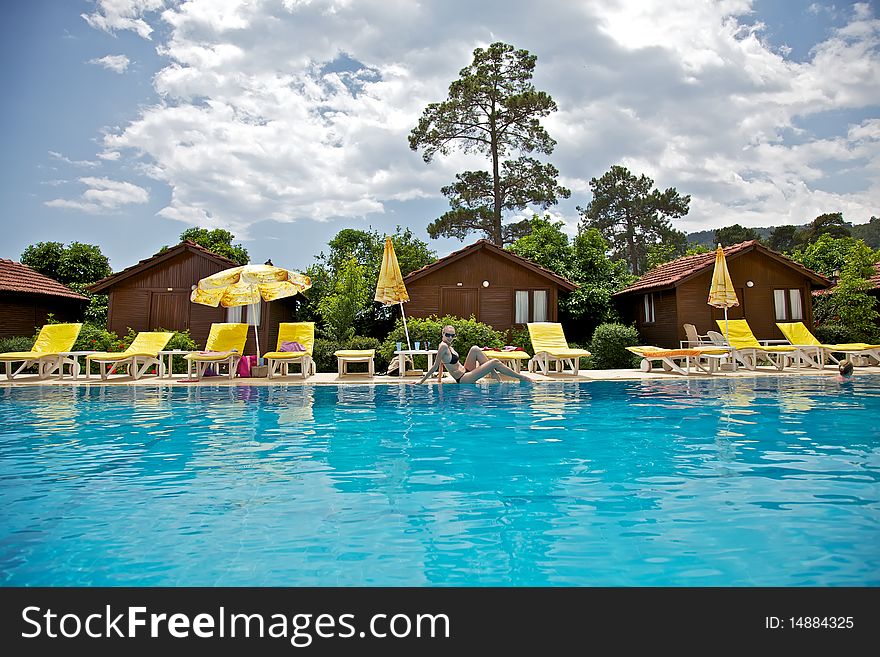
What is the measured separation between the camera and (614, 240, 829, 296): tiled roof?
2089cm

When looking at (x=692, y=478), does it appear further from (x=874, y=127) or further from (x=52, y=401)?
(x=874, y=127)

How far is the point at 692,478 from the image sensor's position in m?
4.31

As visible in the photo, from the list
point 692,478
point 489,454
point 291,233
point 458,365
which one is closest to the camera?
point 692,478

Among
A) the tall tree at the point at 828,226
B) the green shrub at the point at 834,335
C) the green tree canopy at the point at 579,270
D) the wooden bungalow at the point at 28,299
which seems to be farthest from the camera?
the tall tree at the point at 828,226

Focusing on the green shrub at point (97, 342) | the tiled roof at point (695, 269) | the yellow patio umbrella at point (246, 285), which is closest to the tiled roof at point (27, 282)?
the green shrub at point (97, 342)

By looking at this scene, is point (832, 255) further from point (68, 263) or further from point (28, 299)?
point (68, 263)

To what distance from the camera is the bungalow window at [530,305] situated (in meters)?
21.5

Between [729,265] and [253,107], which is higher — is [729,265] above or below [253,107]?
below

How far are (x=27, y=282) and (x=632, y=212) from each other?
4236 cm

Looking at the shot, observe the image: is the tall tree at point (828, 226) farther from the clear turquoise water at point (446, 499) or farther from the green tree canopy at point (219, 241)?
the clear turquoise water at point (446, 499)

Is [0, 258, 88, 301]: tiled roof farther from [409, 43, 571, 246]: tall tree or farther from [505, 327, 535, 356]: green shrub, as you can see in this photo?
[409, 43, 571, 246]: tall tree

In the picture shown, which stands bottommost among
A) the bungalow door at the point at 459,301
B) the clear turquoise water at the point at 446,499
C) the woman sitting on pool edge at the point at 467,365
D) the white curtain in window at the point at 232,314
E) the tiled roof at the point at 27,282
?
the clear turquoise water at the point at 446,499

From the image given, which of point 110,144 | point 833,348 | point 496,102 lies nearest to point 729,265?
point 833,348
